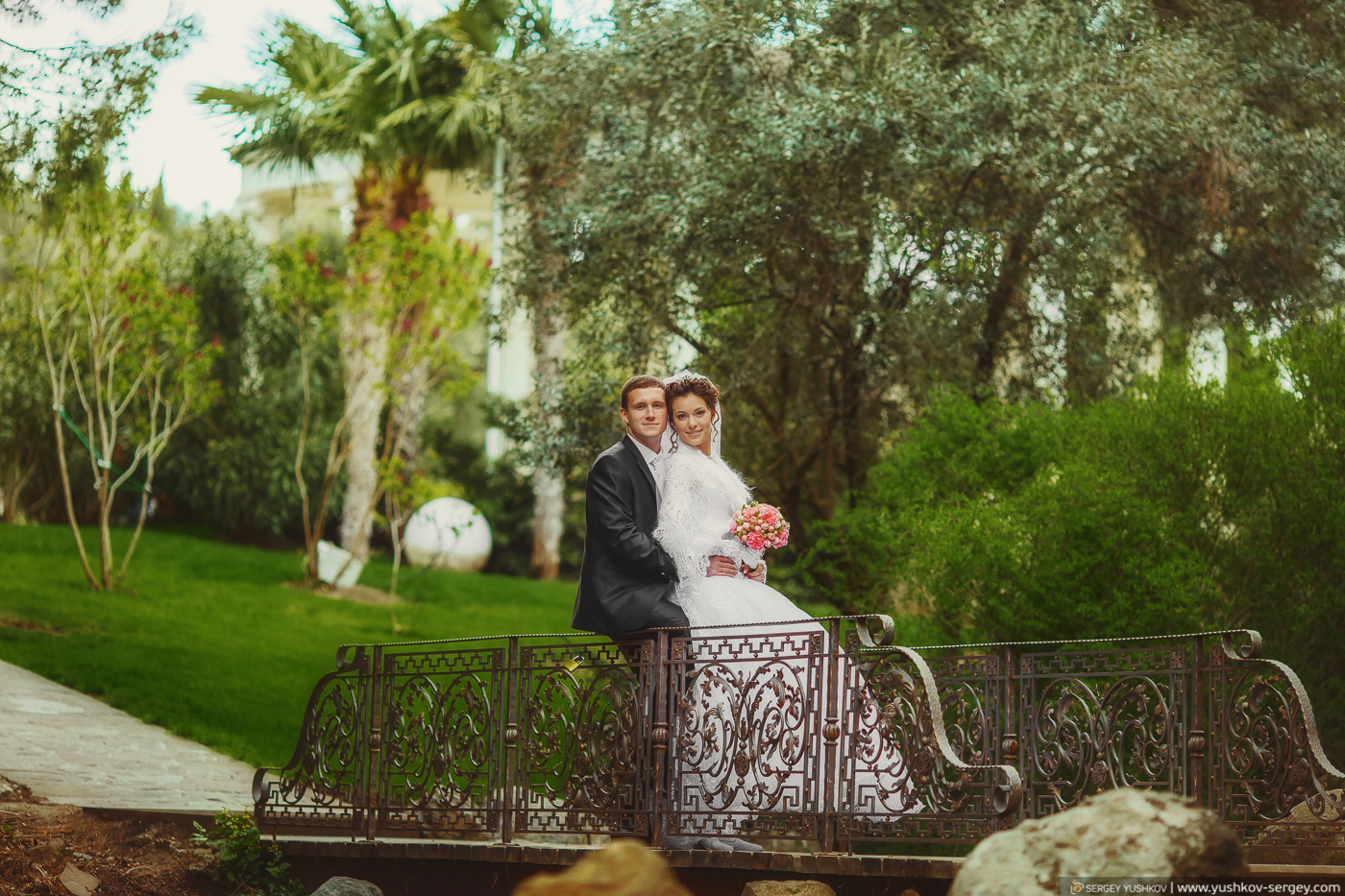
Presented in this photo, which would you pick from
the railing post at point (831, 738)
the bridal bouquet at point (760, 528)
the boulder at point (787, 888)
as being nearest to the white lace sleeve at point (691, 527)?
the bridal bouquet at point (760, 528)

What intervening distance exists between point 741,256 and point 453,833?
5.81 metres

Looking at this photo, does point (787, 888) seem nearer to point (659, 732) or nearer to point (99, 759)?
point (659, 732)

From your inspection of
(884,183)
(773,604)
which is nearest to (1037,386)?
(884,183)

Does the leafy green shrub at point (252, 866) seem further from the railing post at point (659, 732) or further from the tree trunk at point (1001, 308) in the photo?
the tree trunk at point (1001, 308)

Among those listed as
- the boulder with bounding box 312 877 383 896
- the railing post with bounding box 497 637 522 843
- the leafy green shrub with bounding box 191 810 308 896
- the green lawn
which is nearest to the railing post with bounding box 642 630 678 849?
the railing post with bounding box 497 637 522 843

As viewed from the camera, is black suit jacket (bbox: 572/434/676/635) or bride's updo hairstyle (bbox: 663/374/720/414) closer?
black suit jacket (bbox: 572/434/676/635)

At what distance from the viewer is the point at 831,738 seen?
208 inches

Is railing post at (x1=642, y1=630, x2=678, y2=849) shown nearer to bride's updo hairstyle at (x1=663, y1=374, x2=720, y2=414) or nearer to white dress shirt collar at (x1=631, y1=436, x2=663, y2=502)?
white dress shirt collar at (x1=631, y1=436, x2=663, y2=502)

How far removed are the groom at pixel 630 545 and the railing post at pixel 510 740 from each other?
1.84ft

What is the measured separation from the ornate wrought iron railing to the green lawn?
4.97 m

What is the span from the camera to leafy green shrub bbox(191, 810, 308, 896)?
22.4ft

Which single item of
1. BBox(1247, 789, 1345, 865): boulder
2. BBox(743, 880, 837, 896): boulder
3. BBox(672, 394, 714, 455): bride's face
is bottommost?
BBox(743, 880, 837, 896): boulder

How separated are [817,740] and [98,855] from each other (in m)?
4.28

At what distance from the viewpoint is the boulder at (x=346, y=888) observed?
6289 mm
